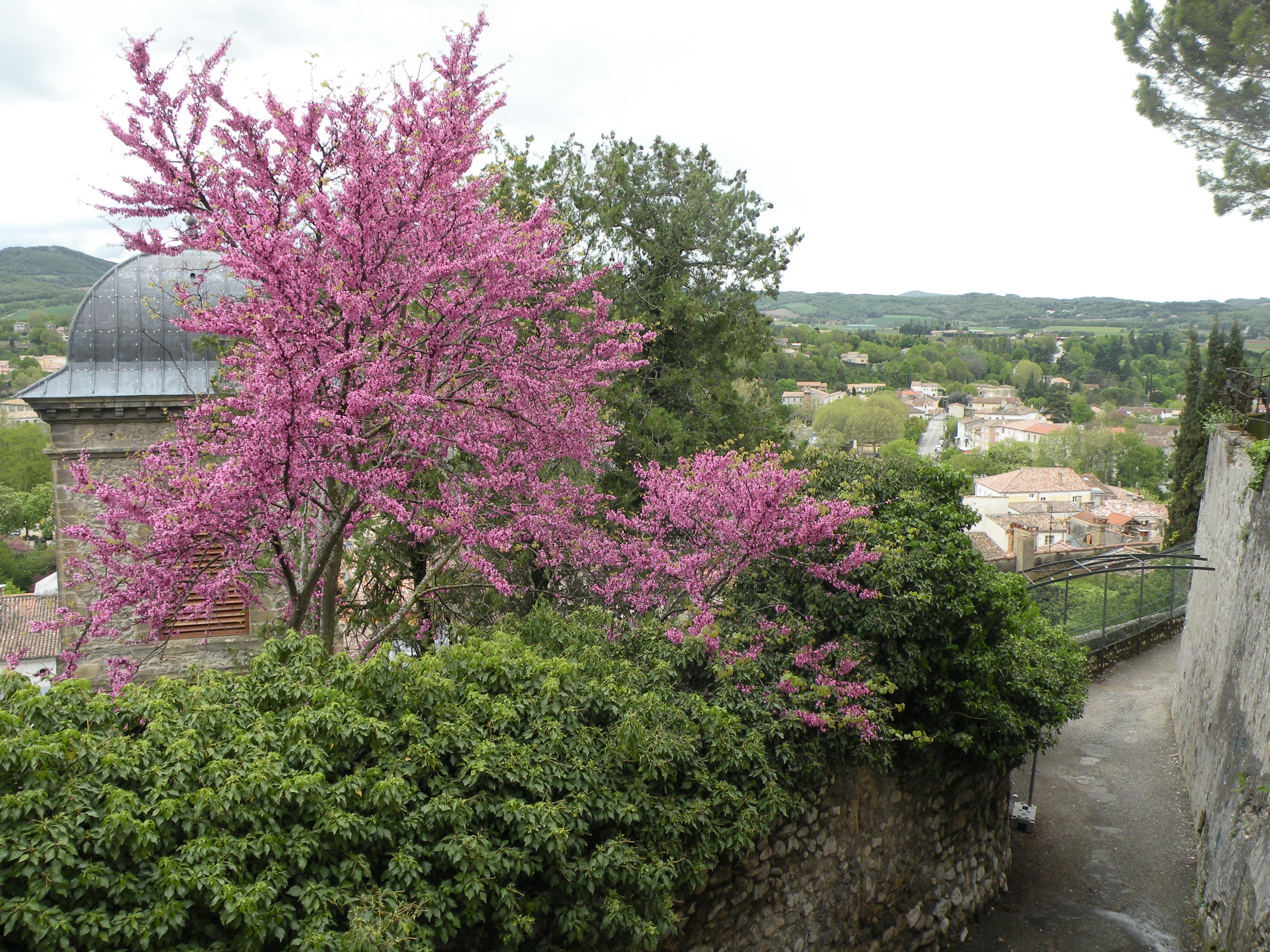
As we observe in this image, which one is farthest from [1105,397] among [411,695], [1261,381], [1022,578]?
[411,695]

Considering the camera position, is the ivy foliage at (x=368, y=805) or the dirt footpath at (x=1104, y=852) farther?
the dirt footpath at (x=1104, y=852)

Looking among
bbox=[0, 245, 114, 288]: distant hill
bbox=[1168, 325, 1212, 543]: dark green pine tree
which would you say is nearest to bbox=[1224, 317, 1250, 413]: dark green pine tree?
bbox=[1168, 325, 1212, 543]: dark green pine tree

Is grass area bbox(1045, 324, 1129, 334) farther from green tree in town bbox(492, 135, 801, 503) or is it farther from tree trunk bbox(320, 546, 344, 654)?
tree trunk bbox(320, 546, 344, 654)

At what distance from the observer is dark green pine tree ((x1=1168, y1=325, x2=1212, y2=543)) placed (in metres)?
28.7

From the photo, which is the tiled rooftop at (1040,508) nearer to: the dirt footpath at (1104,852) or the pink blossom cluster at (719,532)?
the dirt footpath at (1104,852)

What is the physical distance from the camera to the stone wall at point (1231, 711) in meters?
8.31

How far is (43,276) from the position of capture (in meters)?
122

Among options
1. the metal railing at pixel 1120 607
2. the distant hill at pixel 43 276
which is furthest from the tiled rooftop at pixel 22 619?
the distant hill at pixel 43 276

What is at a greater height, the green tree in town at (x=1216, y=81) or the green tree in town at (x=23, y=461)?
the green tree in town at (x=1216, y=81)

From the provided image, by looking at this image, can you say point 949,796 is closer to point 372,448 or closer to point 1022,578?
point 1022,578

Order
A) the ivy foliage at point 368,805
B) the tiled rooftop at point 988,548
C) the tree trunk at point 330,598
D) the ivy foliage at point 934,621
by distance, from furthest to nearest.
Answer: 1. the tiled rooftop at point 988,548
2. the ivy foliage at point 934,621
3. the tree trunk at point 330,598
4. the ivy foliage at point 368,805

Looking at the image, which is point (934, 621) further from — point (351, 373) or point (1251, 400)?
point (1251, 400)

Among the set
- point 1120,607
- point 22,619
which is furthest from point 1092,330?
point 22,619

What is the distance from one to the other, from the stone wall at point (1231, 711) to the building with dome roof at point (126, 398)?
36.8 ft
